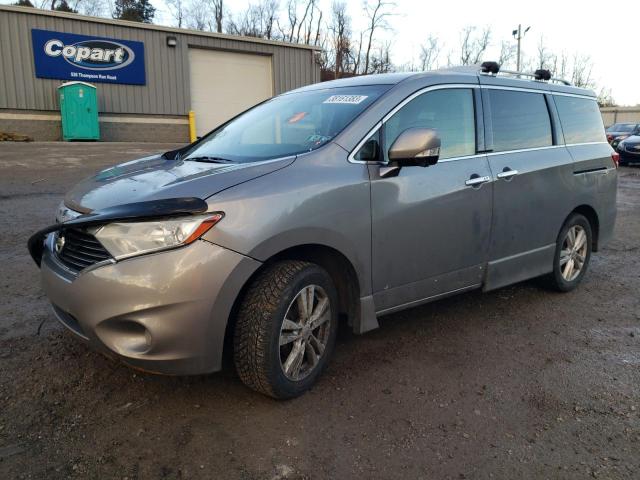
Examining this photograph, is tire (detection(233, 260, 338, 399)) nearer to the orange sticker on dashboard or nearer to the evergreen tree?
the orange sticker on dashboard

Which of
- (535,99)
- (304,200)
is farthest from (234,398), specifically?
(535,99)

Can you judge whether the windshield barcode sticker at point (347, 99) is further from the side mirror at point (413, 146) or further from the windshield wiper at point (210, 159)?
the windshield wiper at point (210, 159)

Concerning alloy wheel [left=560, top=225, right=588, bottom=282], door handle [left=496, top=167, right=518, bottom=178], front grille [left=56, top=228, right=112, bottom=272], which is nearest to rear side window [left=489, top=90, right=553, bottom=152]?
door handle [left=496, top=167, right=518, bottom=178]

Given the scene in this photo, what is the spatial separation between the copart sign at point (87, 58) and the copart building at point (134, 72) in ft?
0.10

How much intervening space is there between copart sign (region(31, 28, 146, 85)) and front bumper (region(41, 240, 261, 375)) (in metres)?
17.8

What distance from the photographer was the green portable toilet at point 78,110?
17297mm

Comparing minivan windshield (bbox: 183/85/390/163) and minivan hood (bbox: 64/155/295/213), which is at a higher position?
minivan windshield (bbox: 183/85/390/163)

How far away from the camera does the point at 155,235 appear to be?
250 cm

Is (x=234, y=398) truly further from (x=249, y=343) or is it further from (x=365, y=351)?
(x=365, y=351)

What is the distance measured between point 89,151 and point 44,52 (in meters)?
5.27

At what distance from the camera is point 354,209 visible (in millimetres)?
3066

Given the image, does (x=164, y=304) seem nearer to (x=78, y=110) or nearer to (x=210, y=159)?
(x=210, y=159)

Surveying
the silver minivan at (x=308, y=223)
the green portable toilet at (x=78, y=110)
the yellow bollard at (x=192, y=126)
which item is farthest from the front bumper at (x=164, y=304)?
the yellow bollard at (x=192, y=126)

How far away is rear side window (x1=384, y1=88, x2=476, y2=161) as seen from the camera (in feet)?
11.3
